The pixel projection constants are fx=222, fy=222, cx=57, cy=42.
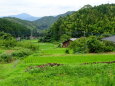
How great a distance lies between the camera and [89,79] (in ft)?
44.5

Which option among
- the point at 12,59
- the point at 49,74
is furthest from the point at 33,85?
the point at 12,59

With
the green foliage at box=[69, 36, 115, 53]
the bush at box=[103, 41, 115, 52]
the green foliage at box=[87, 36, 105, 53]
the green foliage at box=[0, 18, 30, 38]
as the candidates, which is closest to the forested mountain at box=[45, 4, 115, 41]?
the green foliage at box=[0, 18, 30, 38]

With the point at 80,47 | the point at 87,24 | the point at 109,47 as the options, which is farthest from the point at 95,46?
the point at 87,24

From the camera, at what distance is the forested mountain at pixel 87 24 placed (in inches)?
2825

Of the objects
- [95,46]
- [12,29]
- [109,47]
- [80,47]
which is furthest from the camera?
[12,29]

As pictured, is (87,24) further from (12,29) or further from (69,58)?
(69,58)

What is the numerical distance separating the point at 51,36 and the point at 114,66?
72453 millimetres

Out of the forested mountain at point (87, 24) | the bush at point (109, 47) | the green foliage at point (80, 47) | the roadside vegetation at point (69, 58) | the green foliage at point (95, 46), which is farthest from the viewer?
the forested mountain at point (87, 24)

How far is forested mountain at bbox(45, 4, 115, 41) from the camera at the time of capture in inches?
2825

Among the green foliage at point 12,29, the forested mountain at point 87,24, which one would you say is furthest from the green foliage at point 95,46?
the green foliage at point 12,29

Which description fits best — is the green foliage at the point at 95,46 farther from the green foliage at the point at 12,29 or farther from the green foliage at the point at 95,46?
the green foliage at the point at 12,29

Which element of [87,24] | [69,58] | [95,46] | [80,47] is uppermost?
[87,24]

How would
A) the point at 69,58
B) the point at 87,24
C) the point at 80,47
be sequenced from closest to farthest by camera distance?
the point at 69,58 < the point at 80,47 < the point at 87,24

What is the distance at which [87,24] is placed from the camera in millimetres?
75875
